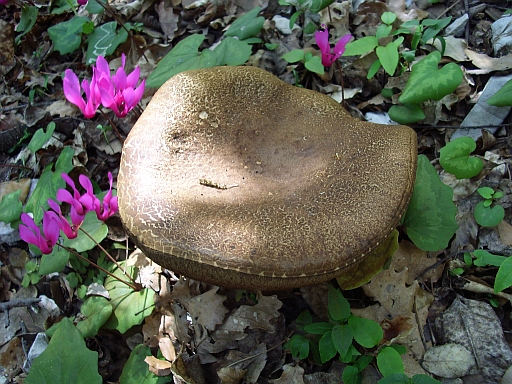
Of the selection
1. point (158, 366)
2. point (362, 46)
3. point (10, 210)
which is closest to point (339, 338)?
point (158, 366)

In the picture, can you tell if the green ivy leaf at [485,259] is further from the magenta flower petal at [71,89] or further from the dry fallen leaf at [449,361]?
the magenta flower petal at [71,89]

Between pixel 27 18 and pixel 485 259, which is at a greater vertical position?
pixel 27 18

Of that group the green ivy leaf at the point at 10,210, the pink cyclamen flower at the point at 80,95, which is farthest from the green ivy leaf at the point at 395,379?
the green ivy leaf at the point at 10,210

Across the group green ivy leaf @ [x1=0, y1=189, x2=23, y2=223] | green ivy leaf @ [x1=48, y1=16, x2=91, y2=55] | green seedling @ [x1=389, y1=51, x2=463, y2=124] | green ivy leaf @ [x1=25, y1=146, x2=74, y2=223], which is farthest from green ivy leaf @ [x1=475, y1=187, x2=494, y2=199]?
green ivy leaf @ [x1=48, y1=16, x2=91, y2=55]

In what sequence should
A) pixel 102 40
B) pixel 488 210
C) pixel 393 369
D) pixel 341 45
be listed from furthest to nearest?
pixel 102 40 → pixel 341 45 → pixel 488 210 → pixel 393 369

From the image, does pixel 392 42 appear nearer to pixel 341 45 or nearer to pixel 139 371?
pixel 341 45

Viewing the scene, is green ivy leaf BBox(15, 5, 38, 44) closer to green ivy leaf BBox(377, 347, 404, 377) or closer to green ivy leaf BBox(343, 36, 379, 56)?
green ivy leaf BBox(343, 36, 379, 56)

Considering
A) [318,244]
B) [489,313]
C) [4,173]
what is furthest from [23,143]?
[489,313]
